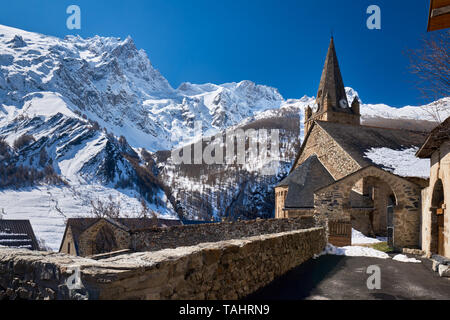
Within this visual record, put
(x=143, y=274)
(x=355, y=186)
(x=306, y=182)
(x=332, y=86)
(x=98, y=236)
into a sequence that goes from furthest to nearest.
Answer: (x=332, y=86)
(x=355, y=186)
(x=306, y=182)
(x=98, y=236)
(x=143, y=274)

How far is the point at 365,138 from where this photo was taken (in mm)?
25797

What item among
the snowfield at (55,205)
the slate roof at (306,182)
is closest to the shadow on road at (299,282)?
the slate roof at (306,182)

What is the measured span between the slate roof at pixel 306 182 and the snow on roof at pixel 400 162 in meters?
3.34

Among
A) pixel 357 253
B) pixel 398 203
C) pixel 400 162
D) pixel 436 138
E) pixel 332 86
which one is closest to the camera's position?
pixel 436 138

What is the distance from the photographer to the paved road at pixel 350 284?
532 centimetres

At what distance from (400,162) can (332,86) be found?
1925 cm

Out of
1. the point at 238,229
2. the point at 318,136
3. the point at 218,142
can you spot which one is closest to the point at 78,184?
the point at 218,142

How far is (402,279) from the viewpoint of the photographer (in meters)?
6.99

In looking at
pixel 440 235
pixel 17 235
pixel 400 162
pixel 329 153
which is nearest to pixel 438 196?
pixel 440 235

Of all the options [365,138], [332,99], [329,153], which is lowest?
[329,153]

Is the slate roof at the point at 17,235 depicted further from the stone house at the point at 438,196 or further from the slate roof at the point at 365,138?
the stone house at the point at 438,196

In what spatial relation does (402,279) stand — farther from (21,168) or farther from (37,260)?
(21,168)

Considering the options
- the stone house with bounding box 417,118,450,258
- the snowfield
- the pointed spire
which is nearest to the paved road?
the stone house with bounding box 417,118,450,258

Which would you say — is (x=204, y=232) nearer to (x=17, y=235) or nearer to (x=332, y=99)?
(x=17, y=235)
